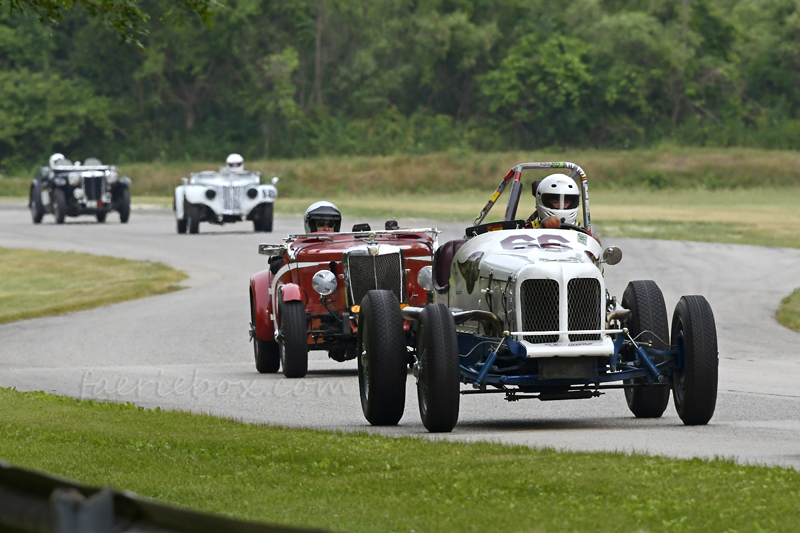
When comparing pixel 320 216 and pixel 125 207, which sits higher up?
pixel 320 216

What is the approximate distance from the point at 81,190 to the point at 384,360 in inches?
1348

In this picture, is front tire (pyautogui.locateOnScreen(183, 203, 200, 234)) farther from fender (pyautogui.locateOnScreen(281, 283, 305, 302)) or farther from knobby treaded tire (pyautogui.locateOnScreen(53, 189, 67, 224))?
fender (pyautogui.locateOnScreen(281, 283, 305, 302))

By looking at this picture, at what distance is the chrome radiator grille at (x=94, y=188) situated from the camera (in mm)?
43031

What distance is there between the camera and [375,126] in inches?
3265

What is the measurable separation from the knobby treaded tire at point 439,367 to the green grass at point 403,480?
21.3 inches

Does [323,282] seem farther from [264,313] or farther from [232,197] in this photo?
[232,197]

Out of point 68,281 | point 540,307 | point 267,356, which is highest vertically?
point 540,307

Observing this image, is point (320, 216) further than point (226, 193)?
No

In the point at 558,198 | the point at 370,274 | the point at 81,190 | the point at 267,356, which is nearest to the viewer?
the point at 558,198

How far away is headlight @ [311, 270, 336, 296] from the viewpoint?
1454 cm

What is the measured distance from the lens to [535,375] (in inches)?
389

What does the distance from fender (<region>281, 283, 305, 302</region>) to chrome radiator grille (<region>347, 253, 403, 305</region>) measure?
1.89 feet

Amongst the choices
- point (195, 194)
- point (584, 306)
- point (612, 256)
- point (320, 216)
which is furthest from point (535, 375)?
point (195, 194)

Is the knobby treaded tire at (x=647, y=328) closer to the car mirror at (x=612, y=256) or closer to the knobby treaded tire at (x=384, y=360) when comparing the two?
the car mirror at (x=612, y=256)
